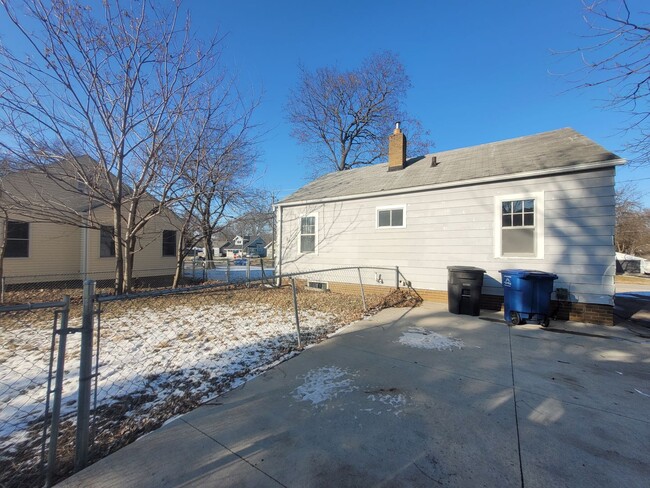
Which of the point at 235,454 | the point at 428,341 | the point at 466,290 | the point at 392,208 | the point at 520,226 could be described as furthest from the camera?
the point at 392,208

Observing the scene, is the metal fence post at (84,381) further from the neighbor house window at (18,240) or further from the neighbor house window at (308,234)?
the neighbor house window at (18,240)

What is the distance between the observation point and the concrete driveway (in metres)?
2.04

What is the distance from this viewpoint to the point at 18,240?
37.8 ft

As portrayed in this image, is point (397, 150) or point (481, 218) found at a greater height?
point (397, 150)

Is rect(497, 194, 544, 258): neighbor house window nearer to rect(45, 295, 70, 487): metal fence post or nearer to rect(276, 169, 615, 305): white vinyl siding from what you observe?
rect(276, 169, 615, 305): white vinyl siding

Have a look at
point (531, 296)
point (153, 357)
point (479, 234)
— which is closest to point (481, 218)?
point (479, 234)

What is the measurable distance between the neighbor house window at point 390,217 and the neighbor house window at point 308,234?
268 cm

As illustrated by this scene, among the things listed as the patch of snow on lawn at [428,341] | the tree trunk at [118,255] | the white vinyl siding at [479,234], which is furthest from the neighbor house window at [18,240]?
the patch of snow on lawn at [428,341]

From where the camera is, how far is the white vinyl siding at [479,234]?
6262mm

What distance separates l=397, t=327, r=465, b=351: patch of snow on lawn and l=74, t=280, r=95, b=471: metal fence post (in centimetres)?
395

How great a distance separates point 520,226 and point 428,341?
4.29 metres

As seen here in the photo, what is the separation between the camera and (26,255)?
11648mm

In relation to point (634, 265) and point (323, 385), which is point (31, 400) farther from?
point (634, 265)

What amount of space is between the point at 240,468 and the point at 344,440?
809 millimetres
